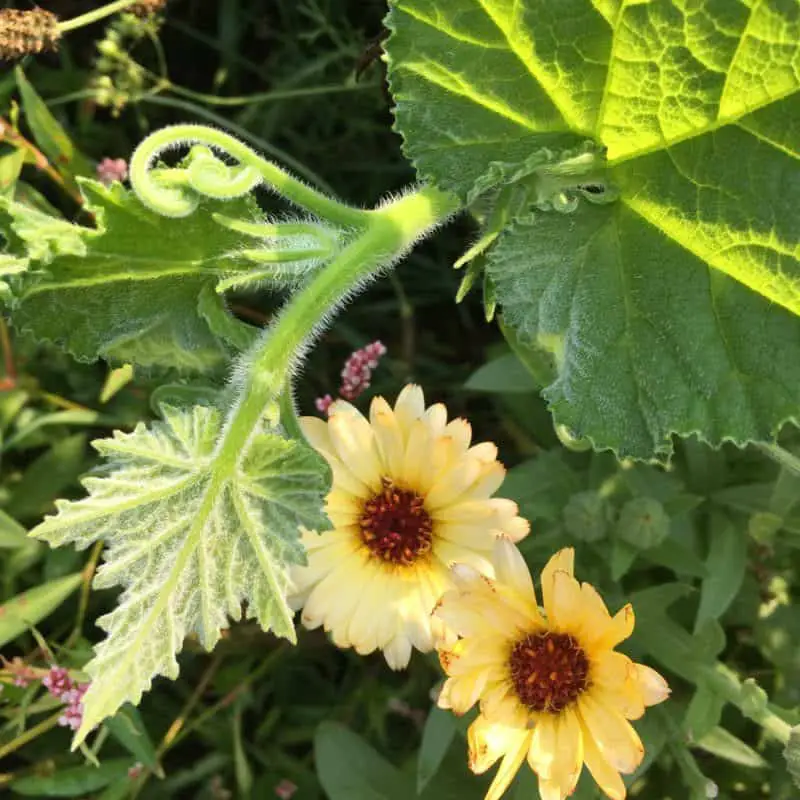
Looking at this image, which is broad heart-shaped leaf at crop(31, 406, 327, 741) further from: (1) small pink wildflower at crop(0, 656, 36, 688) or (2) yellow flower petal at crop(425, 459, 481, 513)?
(1) small pink wildflower at crop(0, 656, 36, 688)

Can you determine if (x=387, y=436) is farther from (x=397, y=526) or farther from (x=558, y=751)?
(x=558, y=751)

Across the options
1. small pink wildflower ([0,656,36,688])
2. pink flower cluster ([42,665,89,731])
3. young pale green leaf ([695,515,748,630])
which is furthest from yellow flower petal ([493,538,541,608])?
small pink wildflower ([0,656,36,688])

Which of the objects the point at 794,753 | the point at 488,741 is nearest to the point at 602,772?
the point at 488,741

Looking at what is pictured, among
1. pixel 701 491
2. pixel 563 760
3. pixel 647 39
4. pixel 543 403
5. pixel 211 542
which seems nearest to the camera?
pixel 647 39

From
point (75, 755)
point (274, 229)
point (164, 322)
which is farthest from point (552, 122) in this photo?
point (75, 755)

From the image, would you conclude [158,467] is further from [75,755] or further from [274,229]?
[75,755]

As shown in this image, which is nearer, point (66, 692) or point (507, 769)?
point (507, 769)
